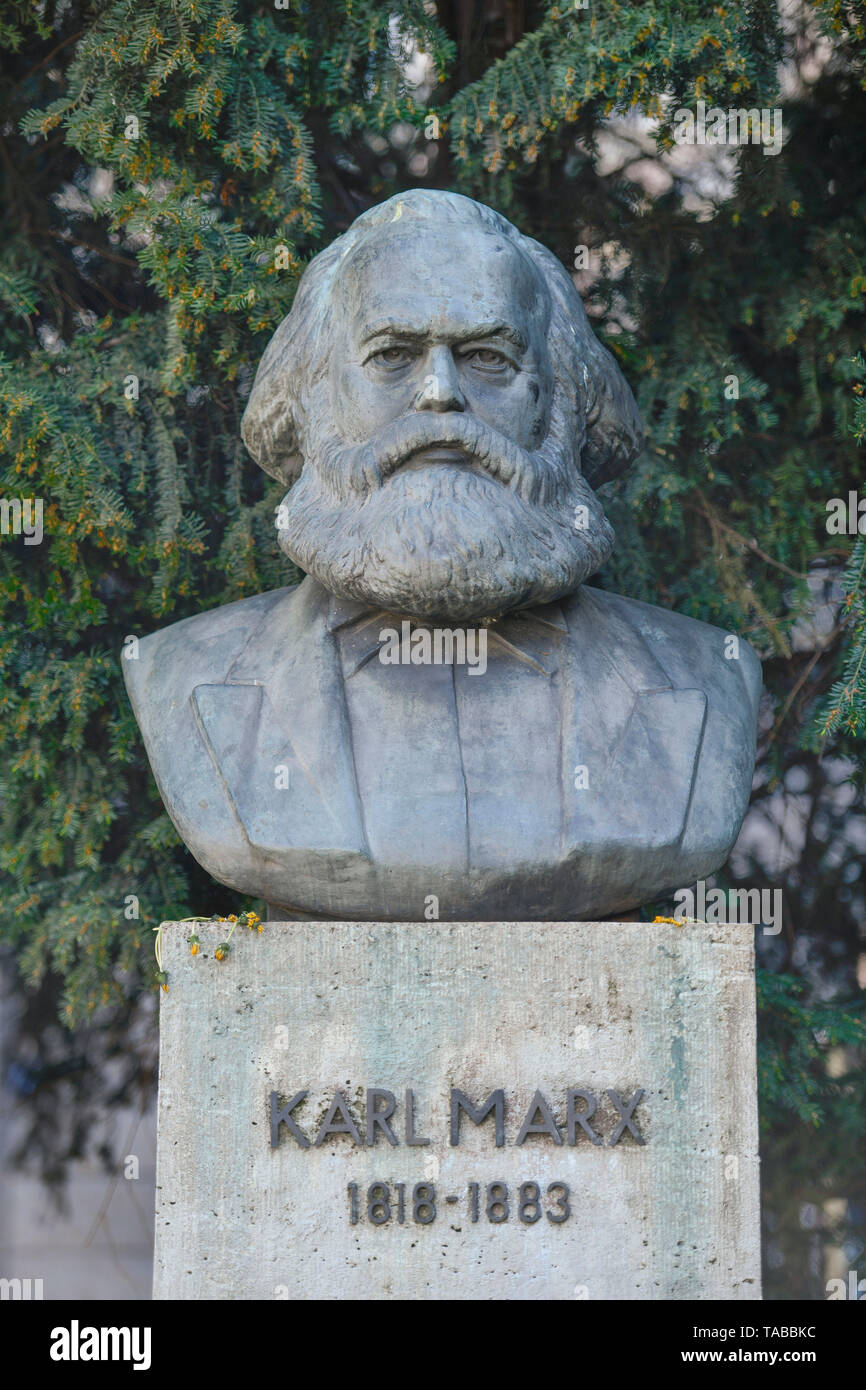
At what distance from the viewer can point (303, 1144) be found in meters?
3.21

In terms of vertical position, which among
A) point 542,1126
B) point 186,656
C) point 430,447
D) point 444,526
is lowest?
point 542,1126

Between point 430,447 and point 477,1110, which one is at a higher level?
point 430,447

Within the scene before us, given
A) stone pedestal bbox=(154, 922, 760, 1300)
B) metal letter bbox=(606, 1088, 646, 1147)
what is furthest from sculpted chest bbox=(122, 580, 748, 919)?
metal letter bbox=(606, 1088, 646, 1147)

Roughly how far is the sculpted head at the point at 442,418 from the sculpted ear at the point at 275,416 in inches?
0.6

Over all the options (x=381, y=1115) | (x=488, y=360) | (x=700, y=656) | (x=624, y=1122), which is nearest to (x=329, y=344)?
(x=488, y=360)

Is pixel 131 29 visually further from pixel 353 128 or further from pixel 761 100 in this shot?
pixel 761 100

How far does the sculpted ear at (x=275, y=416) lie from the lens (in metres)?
3.78

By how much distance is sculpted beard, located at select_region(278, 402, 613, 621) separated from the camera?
3311mm

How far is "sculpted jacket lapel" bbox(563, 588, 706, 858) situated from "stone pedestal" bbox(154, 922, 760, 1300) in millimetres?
216

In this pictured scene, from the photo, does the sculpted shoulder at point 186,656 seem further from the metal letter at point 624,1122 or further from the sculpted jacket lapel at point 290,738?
the metal letter at point 624,1122

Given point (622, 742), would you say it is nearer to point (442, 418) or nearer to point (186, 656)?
point (442, 418)

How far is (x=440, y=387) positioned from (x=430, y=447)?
12 cm

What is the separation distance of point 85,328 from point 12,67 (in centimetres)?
85

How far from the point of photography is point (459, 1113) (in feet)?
10.6
